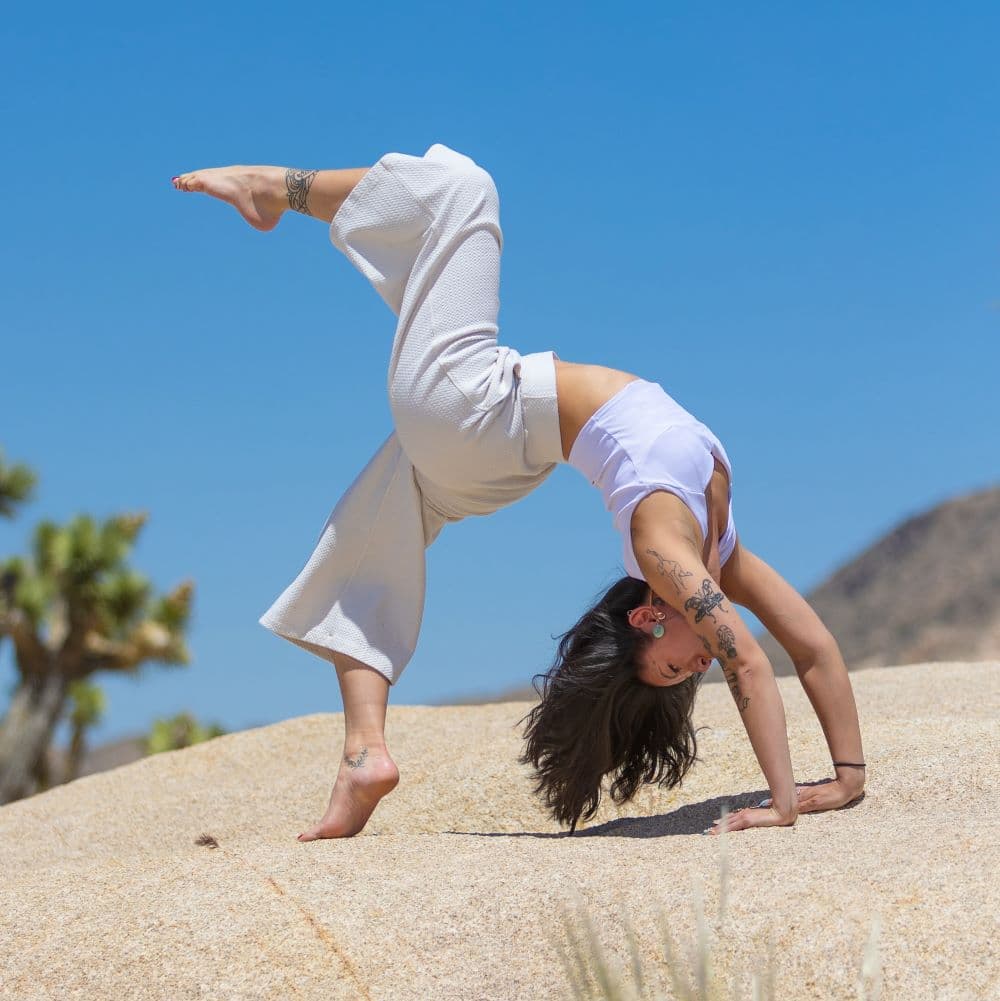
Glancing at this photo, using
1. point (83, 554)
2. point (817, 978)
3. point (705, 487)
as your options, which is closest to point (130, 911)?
point (817, 978)

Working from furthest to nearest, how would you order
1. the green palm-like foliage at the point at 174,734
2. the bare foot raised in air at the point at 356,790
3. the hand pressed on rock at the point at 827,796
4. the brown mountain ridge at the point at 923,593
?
the brown mountain ridge at the point at 923,593
the green palm-like foliage at the point at 174,734
the hand pressed on rock at the point at 827,796
the bare foot raised in air at the point at 356,790

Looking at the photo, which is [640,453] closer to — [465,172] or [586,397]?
[586,397]

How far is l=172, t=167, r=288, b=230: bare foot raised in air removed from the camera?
426 centimetres

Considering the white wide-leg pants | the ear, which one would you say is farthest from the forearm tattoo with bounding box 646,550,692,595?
the white wide-leg pants

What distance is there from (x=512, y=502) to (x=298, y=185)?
47.9 inches

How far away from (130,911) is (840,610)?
32.5m

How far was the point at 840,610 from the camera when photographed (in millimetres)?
34156

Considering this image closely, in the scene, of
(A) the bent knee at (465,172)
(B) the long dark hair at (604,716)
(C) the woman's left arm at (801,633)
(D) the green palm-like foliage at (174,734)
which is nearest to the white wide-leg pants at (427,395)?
(A) the bent knee at (465,172)

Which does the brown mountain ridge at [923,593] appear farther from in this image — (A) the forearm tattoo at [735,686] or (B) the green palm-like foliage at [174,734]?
(A) the forearm tattoo at [735,686]

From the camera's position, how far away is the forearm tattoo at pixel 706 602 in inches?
144

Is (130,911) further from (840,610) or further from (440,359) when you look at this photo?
(840,610)

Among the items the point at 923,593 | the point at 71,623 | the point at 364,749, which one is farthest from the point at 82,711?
the point at 923,593

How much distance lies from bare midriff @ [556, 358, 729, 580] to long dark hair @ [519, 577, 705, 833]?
344 mm

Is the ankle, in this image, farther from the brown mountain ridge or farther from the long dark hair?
the brown mountain ridge
